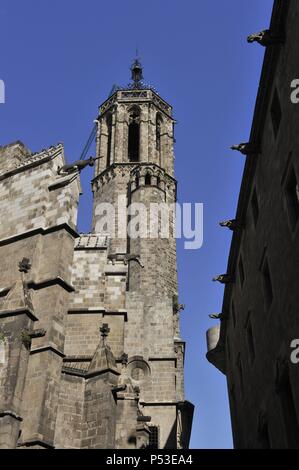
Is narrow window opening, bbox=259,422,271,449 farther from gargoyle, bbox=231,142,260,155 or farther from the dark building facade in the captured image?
gargoyle, bbox=231,142,260,155

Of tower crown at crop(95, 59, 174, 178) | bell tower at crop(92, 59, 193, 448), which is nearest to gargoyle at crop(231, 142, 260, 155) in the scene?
bell tower at crop(92, 59, 193, 448)

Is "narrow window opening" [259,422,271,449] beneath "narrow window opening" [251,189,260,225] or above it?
beneath

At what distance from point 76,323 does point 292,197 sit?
33.8 ft

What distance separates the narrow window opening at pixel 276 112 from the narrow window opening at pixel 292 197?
174 cm

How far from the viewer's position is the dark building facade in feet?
40.0

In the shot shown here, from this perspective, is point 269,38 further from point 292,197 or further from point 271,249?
point 271,249

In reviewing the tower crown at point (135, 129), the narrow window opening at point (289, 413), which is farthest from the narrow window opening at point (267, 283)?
the tower crown at point (135, 129)

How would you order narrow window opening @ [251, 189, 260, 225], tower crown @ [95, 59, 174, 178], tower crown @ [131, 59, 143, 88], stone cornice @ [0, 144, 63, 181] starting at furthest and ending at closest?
tower crown @ [131, 59, 143, 88]
tower crown @ [95, 59, 174, 178]
stone cornice @ [0, 144, 63, 181]
narrow window opening @ [251, 189, 260, 225]

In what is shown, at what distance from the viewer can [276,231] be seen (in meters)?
13.5

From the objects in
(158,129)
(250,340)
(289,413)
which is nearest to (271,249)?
(289,413)

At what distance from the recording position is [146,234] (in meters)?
31.0

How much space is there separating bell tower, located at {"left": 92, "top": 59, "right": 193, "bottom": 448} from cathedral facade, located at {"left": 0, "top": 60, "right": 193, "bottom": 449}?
64 mm
